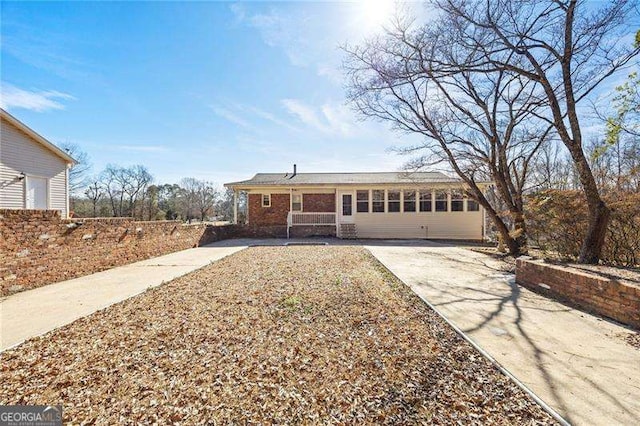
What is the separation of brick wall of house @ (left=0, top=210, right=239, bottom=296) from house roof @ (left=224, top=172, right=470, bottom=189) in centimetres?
805

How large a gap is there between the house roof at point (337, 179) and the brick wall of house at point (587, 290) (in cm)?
962

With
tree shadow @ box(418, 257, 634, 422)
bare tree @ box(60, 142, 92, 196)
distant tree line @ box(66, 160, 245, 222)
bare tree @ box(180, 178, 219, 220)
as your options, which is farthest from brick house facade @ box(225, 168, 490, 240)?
bare tree @ box(180, 178, 219, 220)

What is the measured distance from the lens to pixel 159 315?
12.9 ft

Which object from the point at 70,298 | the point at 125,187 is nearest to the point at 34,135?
the point at 70,298

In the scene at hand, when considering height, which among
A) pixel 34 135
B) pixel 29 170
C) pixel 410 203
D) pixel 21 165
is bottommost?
pixel 410 203

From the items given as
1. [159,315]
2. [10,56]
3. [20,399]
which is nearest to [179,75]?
[10,56]

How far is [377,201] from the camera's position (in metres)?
16.4

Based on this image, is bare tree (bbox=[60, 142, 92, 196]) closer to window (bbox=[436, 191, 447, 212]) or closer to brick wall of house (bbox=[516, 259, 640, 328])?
window (bbox=[436, 191, 447, 212])

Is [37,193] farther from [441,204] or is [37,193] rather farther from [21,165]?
[441,204]

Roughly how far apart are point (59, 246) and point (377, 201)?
14.0 m

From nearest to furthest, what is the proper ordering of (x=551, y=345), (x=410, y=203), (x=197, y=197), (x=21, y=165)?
(x=551, y=345)
(x=21, y=165)
(x=410, y=203)
(x=197, y=197)

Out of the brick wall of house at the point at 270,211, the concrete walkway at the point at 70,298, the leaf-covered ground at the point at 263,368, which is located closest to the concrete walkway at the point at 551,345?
the leaf-covered ground at the point at 263,368

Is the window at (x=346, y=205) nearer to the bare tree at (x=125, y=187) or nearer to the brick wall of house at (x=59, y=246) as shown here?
the brick wall of house at (x=59, y=246)

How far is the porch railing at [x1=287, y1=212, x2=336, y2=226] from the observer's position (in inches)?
653
